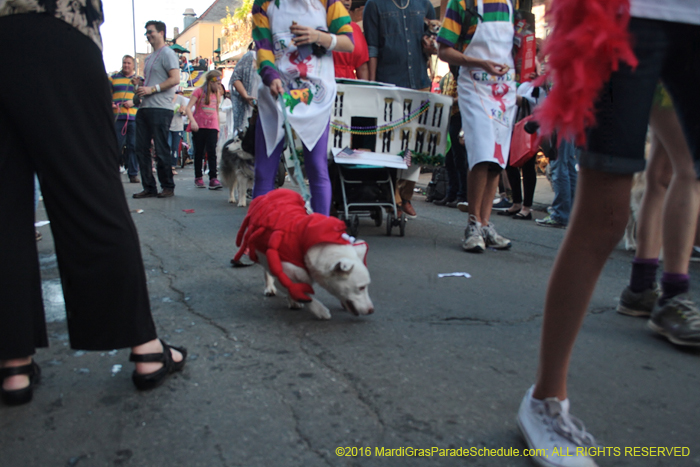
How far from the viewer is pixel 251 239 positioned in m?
2.81

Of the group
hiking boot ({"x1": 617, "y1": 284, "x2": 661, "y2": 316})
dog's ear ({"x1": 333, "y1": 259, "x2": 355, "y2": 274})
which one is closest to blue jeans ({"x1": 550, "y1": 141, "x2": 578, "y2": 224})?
hiking boot ({"x1": 617, "y1": 284, "x2": 661, "y2": 316})

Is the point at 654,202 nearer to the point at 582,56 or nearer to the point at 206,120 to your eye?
the point at 582,56

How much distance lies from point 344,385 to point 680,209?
1.66m

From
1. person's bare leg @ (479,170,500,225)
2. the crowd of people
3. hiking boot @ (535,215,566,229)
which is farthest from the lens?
hiking boot @ (535,215,566,229)

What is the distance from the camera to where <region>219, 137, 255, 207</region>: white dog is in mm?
7668

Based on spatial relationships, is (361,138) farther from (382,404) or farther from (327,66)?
(382,404)

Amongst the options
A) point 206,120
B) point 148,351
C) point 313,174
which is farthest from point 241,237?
point 206,120

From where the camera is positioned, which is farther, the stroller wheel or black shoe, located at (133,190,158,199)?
black shoe, located at (133,190,158,199)

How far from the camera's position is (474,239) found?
4.60 metres

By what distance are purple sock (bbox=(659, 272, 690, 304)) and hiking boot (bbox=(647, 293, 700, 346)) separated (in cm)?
2

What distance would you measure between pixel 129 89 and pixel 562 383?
34.7 feet

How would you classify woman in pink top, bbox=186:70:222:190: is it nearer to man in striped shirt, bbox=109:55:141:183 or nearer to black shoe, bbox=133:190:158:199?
man in striped shirt, bbox=109:55:141:183

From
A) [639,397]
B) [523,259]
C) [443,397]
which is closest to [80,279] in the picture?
[443,397]

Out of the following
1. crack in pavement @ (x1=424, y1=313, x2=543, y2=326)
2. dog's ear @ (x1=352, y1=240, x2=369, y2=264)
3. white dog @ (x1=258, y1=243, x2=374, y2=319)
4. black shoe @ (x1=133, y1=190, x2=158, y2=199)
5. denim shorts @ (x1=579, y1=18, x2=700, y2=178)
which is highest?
denim shorts @ (x1=579, y1=18, x2=700, y2=178)
